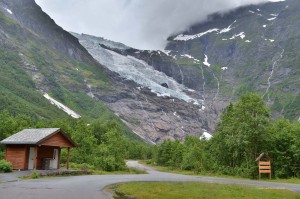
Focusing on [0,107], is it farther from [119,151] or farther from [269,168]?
[269,168]

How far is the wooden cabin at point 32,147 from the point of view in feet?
137

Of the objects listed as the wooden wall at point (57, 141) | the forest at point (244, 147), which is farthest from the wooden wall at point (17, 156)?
the forest at point (244, 147)

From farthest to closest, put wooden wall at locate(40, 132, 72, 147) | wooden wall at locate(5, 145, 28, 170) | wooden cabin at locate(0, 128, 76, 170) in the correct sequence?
wooden wall at locate(40, 132, 72, 147) → wooden wall at locate(5, 145, 28, 170) → wooden cabin at locate(0, 128, 76, 170)

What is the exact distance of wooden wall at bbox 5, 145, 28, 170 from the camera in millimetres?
42094

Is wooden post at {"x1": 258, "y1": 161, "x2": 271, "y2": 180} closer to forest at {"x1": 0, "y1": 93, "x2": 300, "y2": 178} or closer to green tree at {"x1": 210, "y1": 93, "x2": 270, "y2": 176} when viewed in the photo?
forest at {"x1": 0, "y1": 93, "x2": 300, "y2": 178}

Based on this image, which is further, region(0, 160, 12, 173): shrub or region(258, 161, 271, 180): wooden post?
region(258, 161, 271, 180): wooden post

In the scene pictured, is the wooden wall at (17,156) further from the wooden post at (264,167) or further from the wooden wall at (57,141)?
the wooden post at (264,167)

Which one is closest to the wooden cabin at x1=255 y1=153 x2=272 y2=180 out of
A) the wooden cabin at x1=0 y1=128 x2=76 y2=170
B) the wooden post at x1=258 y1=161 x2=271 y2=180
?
the wooden post at x1=258 y1=161 x2=271 y2=180

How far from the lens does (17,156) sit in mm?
42531

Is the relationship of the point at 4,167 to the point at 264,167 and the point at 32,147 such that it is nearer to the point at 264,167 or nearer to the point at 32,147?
the point at 32,147

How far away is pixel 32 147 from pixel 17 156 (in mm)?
1883

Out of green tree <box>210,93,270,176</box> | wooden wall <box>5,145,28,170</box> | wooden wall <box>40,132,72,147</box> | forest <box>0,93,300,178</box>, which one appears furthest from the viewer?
green tree <box>210,93,270,176</box>

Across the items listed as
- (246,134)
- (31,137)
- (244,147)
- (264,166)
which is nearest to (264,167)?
(264,166)

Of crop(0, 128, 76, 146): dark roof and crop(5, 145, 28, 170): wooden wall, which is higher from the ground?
crop(0, 128, 76, 146): dark roof
